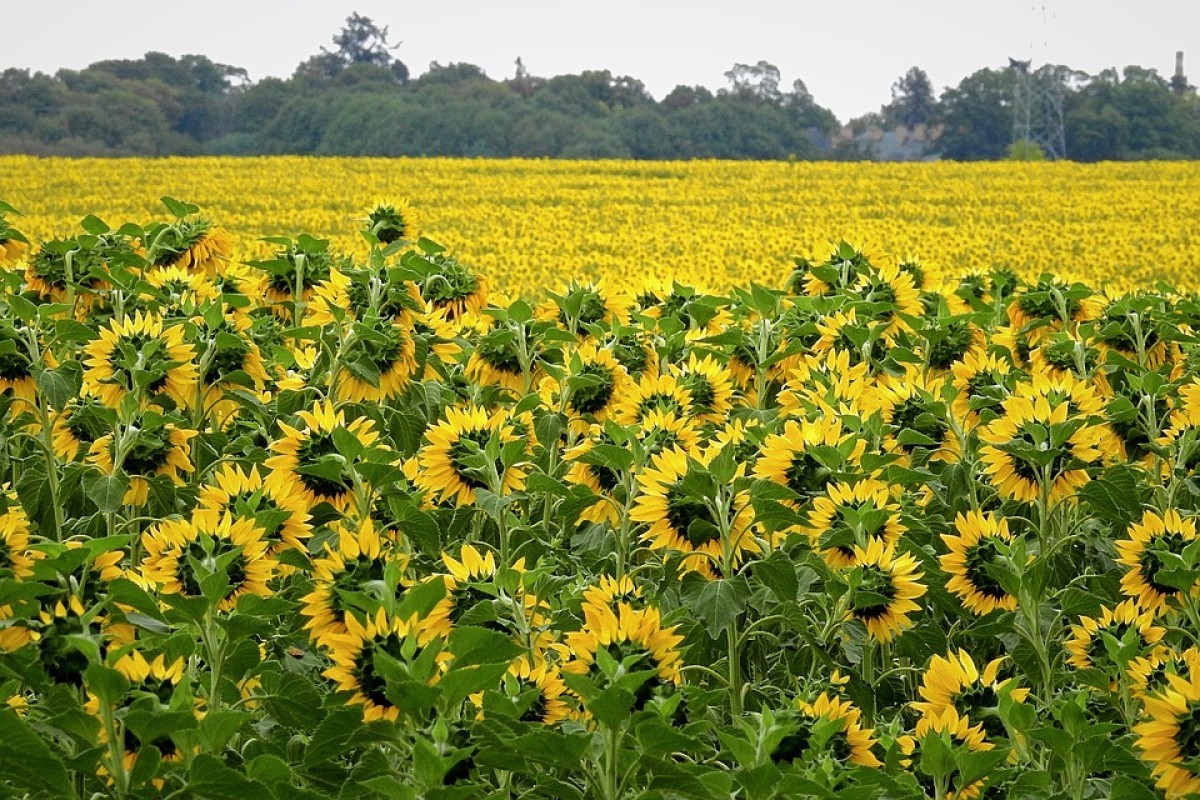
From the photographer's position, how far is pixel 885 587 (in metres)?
2.37

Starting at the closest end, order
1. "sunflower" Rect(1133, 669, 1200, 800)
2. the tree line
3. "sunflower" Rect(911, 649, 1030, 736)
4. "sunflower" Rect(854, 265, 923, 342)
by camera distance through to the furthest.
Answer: "sunflower" Rect(1133, 669, 1200, 800)
"sunflower" Rect(911, 649, 1030, 736)
"sunflower" Rect(854, 265, 923, 342)
the tree line

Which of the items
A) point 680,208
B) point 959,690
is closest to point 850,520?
point 959,690

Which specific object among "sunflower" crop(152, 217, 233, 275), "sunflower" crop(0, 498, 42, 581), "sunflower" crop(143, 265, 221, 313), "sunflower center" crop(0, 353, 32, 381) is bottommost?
"sunflower" crop(0, 498, 42, 581)

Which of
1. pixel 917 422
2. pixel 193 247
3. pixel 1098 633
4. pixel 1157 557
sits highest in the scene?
pixel 193 247

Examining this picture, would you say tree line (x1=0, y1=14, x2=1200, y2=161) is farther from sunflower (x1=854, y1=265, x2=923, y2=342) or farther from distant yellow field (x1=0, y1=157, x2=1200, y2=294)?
sunflower (x1=854, y1=265, x2=923, y2=342)

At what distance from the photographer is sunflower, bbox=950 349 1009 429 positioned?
129 inches

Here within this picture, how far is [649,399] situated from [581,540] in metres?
0.37

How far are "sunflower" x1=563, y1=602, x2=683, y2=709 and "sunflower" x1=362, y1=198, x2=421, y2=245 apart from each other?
94.6 inches

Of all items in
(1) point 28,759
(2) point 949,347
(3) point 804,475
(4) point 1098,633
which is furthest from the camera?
(2) point 949,347

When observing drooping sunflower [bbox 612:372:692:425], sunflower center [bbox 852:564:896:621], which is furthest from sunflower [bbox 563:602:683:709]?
drooping sunflower [bbox 612:372:692:425]

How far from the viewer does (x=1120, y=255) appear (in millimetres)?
16125

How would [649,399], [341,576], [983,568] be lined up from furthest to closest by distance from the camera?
[649,399], [983,568], [341,576]

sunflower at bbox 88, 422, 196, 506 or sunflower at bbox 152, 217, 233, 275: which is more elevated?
sunflower at bbox 152, 217, 233, 275

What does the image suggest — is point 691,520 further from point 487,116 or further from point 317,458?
point 487,116
